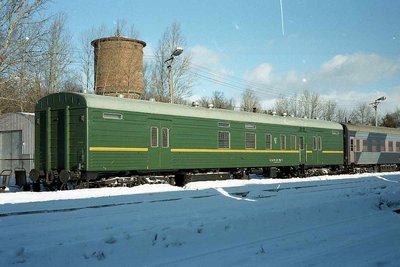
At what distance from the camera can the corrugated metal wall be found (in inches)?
1135

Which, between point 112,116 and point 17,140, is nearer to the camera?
point 112,116

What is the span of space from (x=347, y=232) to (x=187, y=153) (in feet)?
38.2

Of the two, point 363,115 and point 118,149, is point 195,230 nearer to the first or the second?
point 118,149

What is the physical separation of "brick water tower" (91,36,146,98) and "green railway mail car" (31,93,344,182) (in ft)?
71.7

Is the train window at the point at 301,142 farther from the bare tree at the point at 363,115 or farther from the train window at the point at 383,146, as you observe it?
the bare tree at the point at 363,115

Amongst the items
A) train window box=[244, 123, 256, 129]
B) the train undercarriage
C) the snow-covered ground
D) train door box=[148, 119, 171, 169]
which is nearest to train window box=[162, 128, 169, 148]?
train door box=[148, 119, 171, 169]

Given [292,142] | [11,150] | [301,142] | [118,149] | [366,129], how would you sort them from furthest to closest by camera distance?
[366,129] < [11,150] < [301,142] < [292,142] < [118,149]

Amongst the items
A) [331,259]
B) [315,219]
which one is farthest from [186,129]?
[331,259]

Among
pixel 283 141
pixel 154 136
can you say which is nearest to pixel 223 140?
pixel 154 136

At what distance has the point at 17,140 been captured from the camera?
3006 cm

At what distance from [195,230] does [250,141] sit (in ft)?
50.9

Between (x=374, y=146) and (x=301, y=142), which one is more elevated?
(x=301, y=142)

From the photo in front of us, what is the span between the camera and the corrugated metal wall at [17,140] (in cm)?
2883

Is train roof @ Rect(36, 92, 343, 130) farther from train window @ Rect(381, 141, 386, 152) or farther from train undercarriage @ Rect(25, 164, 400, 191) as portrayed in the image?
train window @ Rect(381, 141, 386, 152)
